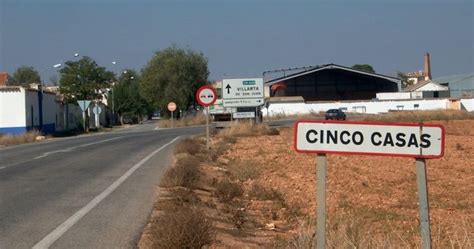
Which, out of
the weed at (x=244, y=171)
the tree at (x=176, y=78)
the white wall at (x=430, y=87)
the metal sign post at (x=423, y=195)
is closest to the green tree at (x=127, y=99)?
the tree at (x=176, y=78)

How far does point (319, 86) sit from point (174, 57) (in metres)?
30.3

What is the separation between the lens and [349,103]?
90.3 meters

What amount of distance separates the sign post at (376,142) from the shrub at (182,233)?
1928 mm

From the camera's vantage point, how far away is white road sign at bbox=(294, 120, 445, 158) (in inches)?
239

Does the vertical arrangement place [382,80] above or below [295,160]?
above

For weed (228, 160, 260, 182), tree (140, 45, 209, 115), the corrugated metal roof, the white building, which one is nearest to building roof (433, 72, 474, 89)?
the corrugated metal roof

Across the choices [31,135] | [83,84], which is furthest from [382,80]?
[31,135]

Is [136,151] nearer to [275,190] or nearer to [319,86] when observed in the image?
[275,190]

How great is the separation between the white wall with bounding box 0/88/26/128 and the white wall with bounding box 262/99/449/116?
39855 millimetres

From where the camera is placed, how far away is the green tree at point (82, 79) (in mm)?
77500

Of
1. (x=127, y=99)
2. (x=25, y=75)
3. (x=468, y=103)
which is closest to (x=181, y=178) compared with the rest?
(x=468, y=103)

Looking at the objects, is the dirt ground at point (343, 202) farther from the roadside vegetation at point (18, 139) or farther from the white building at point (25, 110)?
the white building at point (25, 110)

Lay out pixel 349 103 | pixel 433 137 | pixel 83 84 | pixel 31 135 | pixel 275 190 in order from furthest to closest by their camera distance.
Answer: pixel 349 103
pixel 83 84
pixel 31 135
pixel 275 190
pixel 433 137

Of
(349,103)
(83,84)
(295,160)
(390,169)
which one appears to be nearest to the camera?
(390,169)
